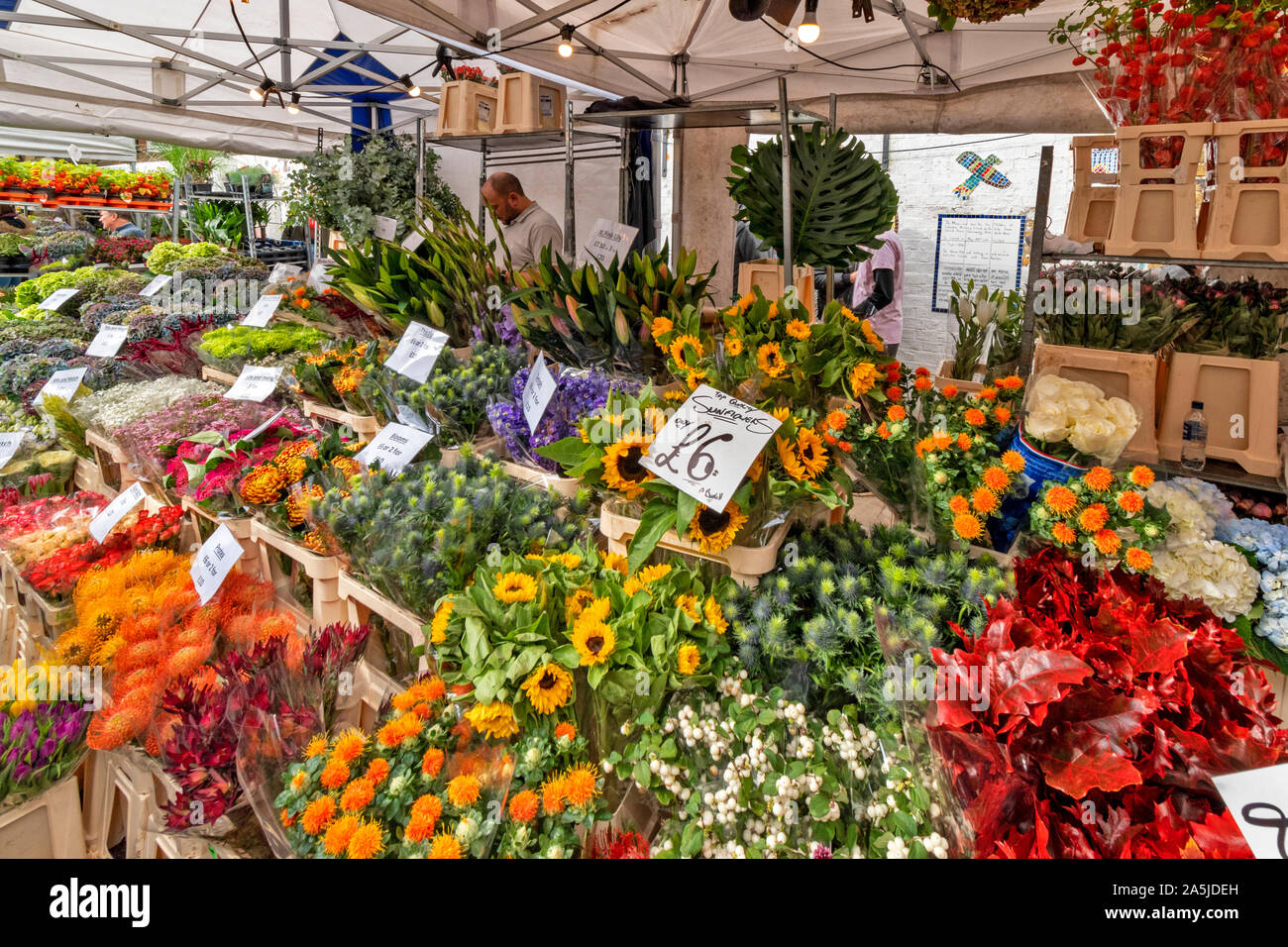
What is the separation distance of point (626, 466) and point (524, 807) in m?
0.60

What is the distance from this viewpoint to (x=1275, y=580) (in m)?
1.37

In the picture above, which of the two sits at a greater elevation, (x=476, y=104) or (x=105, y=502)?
(x=476, y=104)

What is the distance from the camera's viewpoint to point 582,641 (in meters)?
1.08

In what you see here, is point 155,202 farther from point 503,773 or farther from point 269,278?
point 503,773

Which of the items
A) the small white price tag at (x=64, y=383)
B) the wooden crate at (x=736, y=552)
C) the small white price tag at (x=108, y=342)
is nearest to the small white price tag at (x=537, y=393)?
the wooden crate at (x=736, y=552)

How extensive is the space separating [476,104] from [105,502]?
257 cm

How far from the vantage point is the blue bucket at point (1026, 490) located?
1303mm

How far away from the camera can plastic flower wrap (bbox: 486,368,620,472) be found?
1.74 m

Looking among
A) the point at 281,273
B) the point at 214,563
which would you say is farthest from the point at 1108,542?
the point at 281,273

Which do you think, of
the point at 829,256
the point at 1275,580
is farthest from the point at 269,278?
the point at 1275,580

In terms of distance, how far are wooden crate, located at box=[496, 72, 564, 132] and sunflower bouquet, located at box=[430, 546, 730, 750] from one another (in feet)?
9.90

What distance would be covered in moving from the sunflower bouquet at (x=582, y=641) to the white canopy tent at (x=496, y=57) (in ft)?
7.99

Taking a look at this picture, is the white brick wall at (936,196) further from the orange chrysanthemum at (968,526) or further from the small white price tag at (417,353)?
the orange chrysanthemum at (968,526)

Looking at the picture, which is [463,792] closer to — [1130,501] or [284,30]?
[1130,501]
